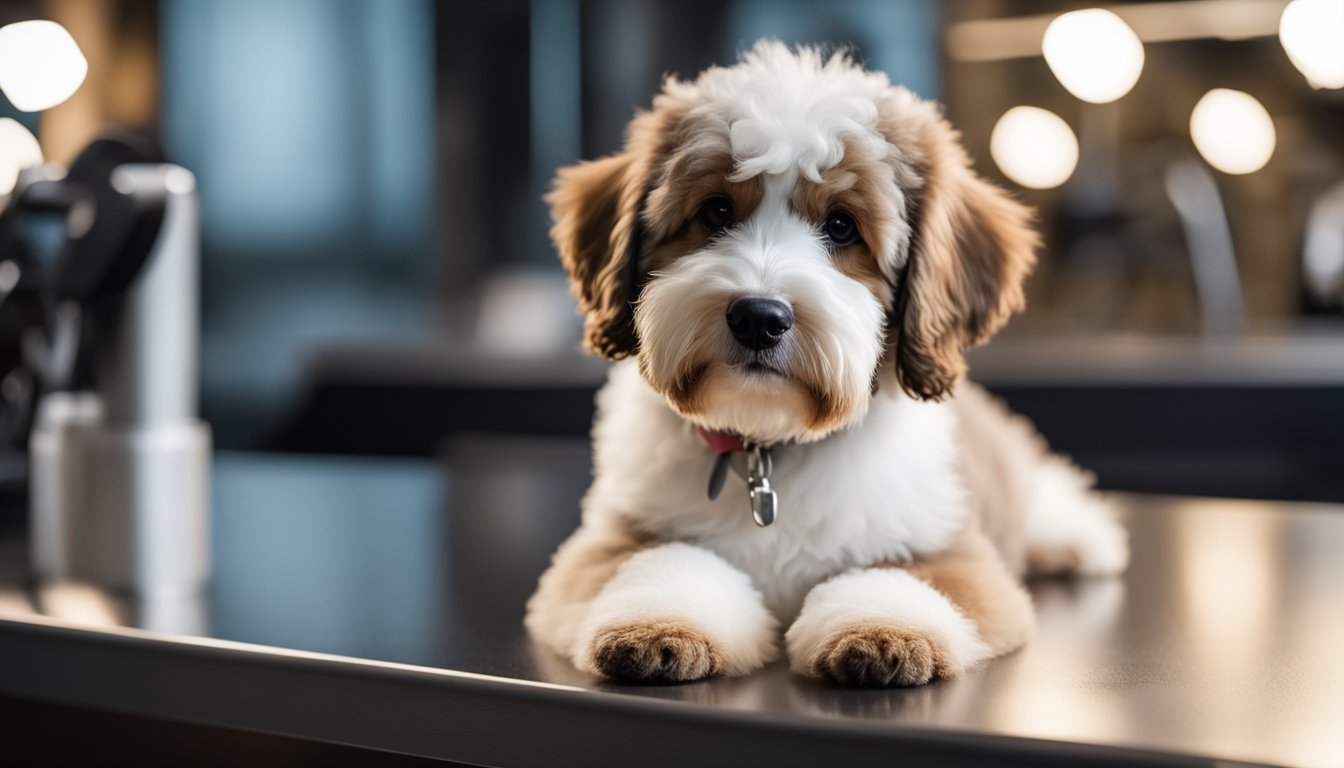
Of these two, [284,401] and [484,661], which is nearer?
[484,661]

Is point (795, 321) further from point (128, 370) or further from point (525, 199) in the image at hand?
point (525, 199)

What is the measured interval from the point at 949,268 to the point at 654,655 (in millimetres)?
511

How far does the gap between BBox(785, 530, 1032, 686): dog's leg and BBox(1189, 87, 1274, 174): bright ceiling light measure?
13.7ft

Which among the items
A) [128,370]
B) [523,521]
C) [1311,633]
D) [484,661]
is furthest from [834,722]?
[523,521]

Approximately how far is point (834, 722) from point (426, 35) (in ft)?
18.6

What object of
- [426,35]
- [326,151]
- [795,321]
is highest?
[426,35]

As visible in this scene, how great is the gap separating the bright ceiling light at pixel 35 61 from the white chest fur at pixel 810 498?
1395 millimetres

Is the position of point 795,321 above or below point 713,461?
above

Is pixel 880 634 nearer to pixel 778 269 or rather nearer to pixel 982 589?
pixel 982 589

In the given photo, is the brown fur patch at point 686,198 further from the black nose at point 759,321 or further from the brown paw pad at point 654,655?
the brown paw pad at point 654,655

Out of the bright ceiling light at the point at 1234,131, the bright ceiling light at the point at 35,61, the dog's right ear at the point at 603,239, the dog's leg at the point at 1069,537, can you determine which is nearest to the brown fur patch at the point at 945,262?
the dog's right ear at the point at 603,239

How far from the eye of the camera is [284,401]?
6145 mm

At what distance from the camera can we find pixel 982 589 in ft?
4.06

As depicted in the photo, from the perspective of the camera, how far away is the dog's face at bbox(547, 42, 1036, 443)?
3.90 ft
